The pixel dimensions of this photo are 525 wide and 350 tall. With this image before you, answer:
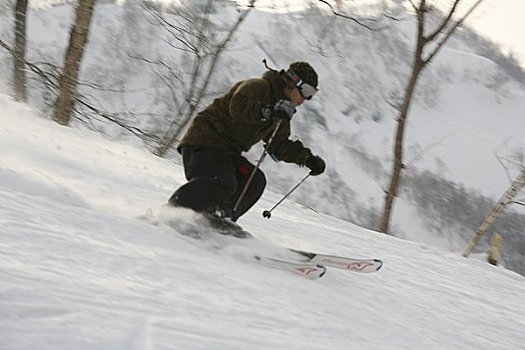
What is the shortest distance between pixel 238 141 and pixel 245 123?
18 centimetres

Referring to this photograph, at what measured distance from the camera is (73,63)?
25.1 ft

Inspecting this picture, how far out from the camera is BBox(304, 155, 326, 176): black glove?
3910 mm

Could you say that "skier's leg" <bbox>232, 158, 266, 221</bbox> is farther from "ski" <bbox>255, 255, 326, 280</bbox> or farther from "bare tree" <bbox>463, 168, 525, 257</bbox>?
"bare tree" <bbox>463, 168, 525, 257</bbox>

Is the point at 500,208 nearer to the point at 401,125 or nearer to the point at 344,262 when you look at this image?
the point at 401,125

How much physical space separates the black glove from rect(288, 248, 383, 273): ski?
0.60 m

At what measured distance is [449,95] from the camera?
51.7 m

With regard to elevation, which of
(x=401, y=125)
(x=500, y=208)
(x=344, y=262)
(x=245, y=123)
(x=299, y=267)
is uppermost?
(x=245, y=123)

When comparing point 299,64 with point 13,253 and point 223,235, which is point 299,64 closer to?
point 223,235

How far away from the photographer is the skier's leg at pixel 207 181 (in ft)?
11.7

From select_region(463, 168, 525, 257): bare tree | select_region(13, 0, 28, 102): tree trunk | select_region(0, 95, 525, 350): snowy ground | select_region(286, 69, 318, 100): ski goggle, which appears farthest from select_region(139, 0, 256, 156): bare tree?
select_region(286, 69, 318, 100): ski goggle

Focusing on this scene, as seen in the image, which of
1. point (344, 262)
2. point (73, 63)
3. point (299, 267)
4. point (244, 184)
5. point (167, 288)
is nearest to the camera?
point (167, 288)

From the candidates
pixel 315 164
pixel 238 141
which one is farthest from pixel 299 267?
pixel 238 141

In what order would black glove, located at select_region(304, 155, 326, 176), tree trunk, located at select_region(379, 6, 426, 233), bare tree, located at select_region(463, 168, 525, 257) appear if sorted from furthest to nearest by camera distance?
bare tree, located at select_region(463, 168, 525, 257)
tree trunk, located at select_region(379, 6, 426, 233)
black glove, located at select_region(304, 155, 326, 176)

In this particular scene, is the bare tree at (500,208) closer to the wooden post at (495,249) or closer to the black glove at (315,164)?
the wooden post at (495,249)
